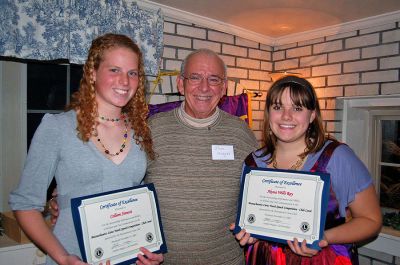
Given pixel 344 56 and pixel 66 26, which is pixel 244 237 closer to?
pixel 66 26

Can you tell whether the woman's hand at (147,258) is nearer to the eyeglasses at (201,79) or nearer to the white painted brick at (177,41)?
the eyeglasses at (201,79)

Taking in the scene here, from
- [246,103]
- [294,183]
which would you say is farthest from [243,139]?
[246,103]

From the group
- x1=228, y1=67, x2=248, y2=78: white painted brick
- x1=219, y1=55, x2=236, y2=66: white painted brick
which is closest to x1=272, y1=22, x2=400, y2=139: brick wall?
x1=228, y1=67, x2=248, y2=78: white painted brick

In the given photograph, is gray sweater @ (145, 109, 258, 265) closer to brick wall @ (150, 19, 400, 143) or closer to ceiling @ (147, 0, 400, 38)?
brick wall @ (150, 19, 400, 143)

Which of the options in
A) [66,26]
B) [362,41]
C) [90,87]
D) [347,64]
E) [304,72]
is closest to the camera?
[90,87]

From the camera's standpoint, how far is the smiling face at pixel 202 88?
6.49ft

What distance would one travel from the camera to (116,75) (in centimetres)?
149

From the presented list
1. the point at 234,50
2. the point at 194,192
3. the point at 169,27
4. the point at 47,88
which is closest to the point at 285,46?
the point at 234,50

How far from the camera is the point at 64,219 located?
4.66ft

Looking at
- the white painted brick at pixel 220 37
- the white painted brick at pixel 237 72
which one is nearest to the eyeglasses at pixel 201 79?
the white painted brick at pixel 220 37

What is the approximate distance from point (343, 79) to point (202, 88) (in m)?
2.07

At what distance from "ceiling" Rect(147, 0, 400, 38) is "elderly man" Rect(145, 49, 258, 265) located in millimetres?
1128

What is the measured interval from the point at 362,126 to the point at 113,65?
2.87 m

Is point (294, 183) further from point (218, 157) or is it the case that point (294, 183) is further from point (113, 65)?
point (113, 65)
